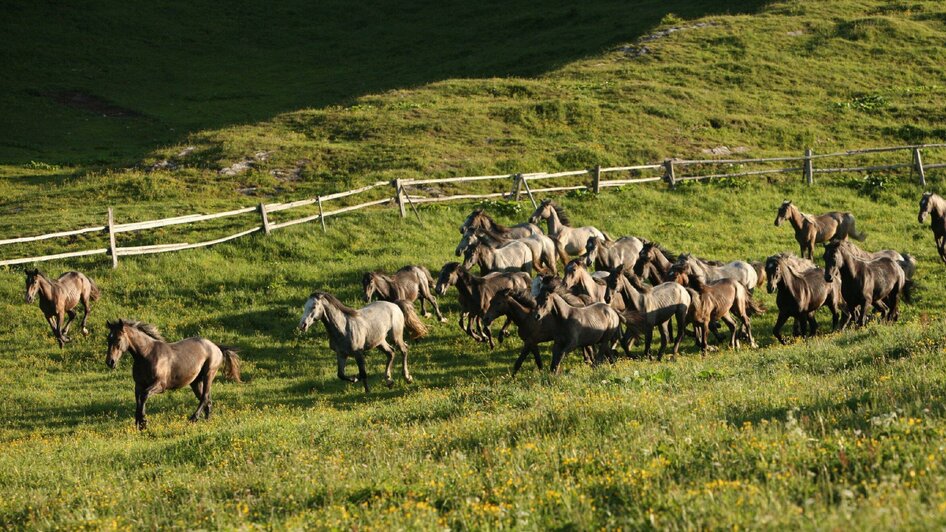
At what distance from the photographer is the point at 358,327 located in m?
18.5

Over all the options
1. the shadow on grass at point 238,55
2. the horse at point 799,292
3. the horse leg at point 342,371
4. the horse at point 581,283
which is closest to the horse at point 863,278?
the horse at point 799,292

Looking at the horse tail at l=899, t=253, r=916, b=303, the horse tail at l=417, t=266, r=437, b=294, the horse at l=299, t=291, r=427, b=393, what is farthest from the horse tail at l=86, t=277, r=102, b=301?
the horse tail at l=899, t=253, r=916, b=303

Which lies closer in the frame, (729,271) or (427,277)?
(729,271)

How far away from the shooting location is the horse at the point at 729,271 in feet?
68.9

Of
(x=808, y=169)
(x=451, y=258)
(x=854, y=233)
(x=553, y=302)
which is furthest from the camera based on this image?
(x=808, y=169)

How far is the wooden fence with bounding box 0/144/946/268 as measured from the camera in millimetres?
26469

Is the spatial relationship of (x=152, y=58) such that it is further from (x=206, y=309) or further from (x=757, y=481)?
(x=757, y=481)

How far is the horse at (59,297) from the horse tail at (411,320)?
26.5ft

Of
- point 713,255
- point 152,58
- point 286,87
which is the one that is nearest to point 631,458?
point 713,255

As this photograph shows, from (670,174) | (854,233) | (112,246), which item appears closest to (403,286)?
(112,246)

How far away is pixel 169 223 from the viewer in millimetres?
27531

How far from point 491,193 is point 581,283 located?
1307 cm

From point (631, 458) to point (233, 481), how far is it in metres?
4.65

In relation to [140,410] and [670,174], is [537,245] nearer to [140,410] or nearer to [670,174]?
[670,174]
